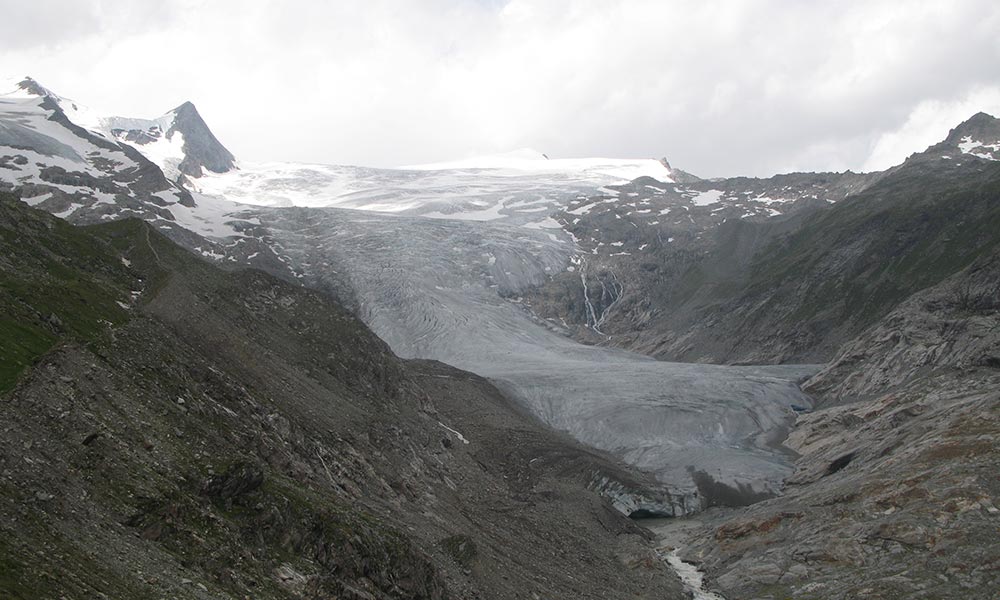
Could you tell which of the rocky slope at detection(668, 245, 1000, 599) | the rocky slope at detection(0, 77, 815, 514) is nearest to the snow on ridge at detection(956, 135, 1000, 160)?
the rocky slope at detection(0, 77, 815, 514)

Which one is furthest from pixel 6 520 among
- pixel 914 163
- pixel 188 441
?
pixel 914 163

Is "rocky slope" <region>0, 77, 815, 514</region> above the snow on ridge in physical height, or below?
below

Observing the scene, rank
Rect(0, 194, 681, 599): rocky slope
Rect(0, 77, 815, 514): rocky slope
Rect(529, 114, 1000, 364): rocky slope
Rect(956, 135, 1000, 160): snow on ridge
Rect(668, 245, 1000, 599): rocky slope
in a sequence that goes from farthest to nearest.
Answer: Rect(956, 135, 1000, 160): snow on ridge
Rect(529, 114, 1000, 364): rocky slope
Rect(0, 77, 815, 514): rocky slope
Rect(668, 245, 1000, 599): rocky slope
Rect(0, 194, 681, 599): rocky slope

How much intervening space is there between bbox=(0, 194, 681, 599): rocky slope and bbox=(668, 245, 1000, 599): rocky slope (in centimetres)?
673

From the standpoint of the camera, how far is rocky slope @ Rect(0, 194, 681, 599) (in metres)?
20.2

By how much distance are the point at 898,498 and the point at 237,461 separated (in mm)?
38199

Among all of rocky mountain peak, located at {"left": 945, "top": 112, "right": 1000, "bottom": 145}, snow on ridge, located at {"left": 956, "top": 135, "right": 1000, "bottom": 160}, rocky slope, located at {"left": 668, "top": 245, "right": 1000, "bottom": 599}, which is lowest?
rocky slope, located at {"left": 668, "top": 245, "right": 1000, "bottom": 599}

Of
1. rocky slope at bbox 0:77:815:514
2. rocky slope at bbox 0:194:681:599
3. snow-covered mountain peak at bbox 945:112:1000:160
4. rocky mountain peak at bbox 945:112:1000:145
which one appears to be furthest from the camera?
rocky mountain peak at bbox 945:112:1000:145

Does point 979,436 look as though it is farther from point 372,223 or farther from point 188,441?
point 372,223

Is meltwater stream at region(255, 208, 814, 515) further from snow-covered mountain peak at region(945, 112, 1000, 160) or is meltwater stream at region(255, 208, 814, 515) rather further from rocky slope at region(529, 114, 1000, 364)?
snow-covered mountain peak at region(945, 112, 1000, 160)

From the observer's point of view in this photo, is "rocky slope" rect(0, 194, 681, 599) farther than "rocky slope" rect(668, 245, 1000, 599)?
No

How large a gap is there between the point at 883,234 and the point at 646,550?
87.0 meters

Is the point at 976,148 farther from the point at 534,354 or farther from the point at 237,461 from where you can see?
the point at 237,461

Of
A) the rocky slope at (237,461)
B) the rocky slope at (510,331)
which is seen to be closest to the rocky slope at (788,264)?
the rocky slope at (510,331)
